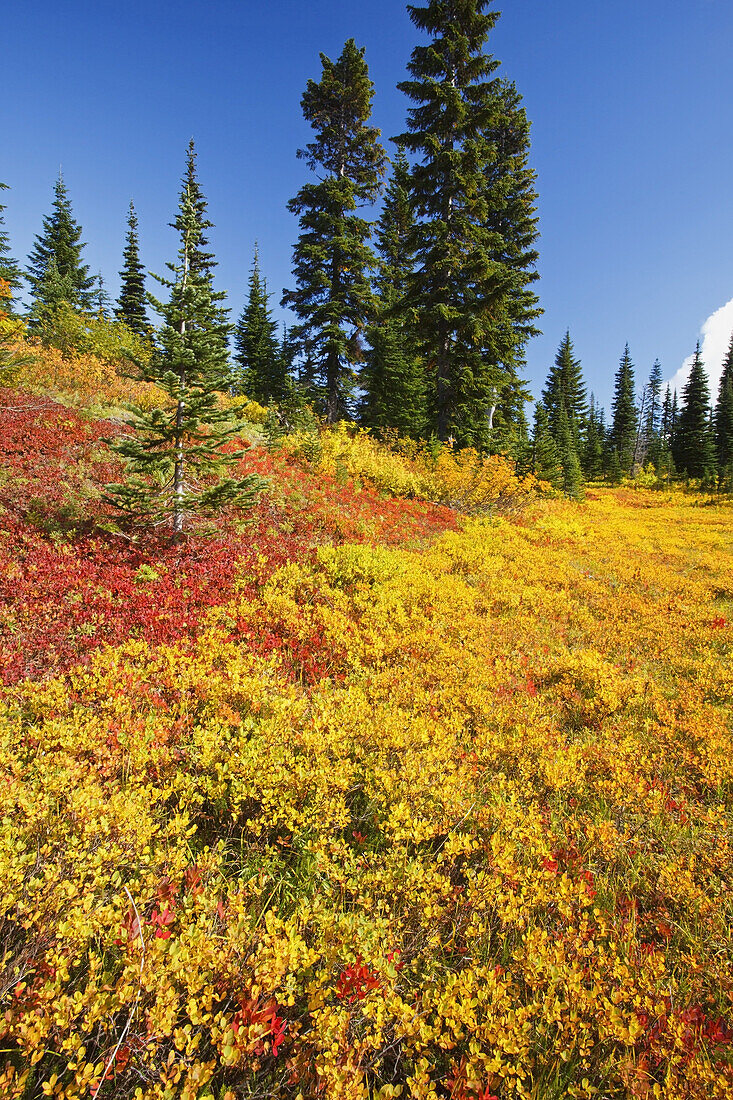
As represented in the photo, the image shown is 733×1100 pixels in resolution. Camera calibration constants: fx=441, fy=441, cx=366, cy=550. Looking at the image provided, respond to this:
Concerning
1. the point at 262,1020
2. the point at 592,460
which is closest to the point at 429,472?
the point at 262,1020

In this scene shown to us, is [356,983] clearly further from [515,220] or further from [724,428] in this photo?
[724,428]

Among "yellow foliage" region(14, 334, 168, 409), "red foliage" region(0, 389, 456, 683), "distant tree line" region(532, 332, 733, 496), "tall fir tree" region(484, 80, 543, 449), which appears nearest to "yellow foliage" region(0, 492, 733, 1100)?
"red foliage" region(0, 389, 456, 683)

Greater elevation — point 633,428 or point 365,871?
point 633,428

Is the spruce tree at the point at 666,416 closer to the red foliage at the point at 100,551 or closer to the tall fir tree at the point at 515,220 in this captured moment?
the tall fir tree at the point at 515,220

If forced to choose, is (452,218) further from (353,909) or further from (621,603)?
(353,909)

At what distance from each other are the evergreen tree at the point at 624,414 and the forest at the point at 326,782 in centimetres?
4986

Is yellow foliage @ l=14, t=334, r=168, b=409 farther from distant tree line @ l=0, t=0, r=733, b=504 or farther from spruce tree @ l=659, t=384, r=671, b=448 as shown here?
spruce tree @ l=659, t=384, r=671, b=448

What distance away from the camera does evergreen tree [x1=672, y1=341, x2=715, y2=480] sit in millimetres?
46281

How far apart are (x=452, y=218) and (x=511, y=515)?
1189 cm

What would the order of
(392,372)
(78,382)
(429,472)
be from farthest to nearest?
(392,372), (429,472), (78,382)

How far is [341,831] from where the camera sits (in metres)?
3.49

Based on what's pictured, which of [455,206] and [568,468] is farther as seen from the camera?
[568,468]

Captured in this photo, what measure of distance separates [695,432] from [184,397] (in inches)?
2231

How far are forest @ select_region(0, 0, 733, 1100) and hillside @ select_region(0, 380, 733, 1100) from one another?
1.1 inches
